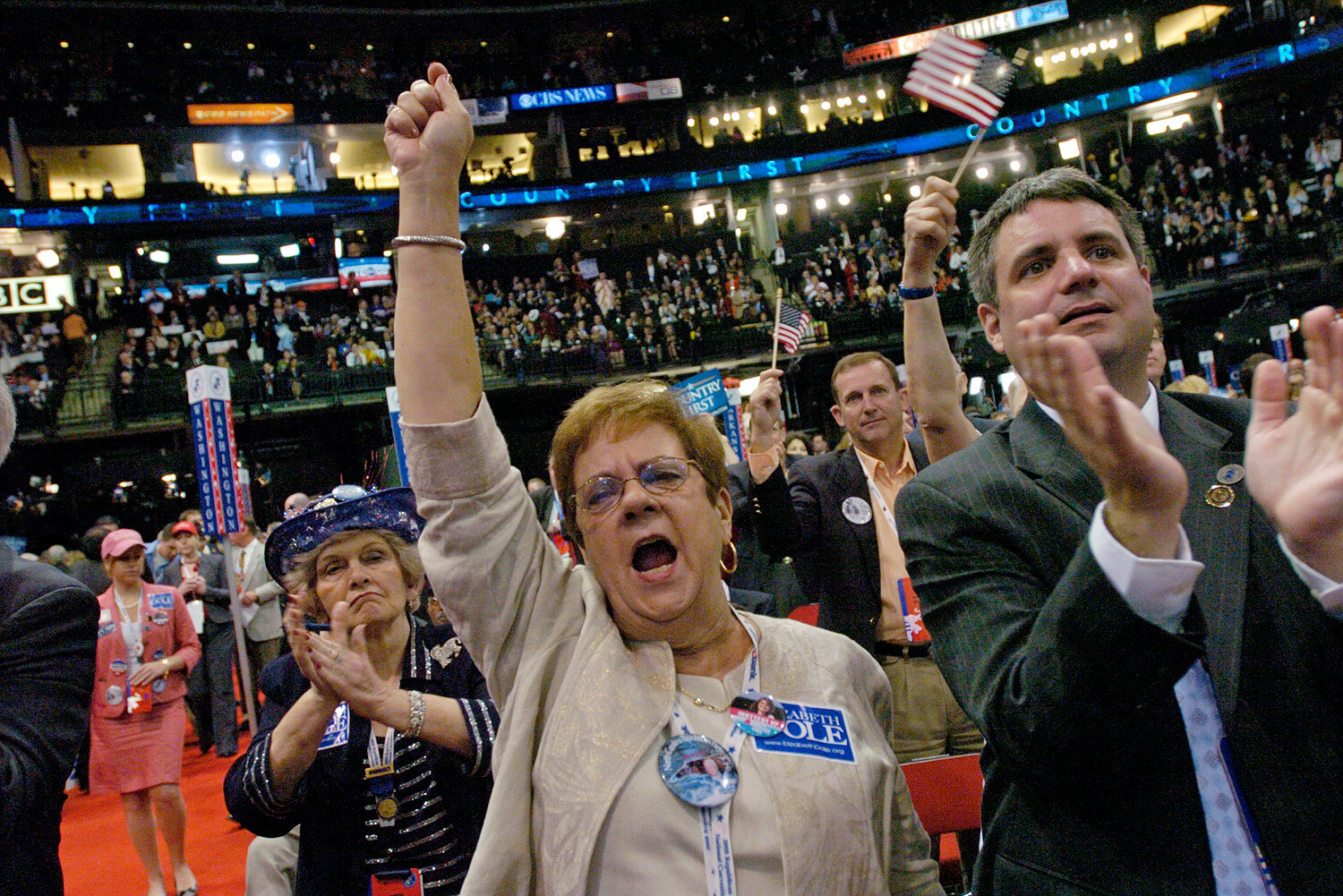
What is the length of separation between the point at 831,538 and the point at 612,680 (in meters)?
1.99

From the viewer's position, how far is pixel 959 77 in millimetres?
3260

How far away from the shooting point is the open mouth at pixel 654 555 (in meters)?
1.62

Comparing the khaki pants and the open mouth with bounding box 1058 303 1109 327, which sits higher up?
the open mouth with bounding box 1058 303 1109 327

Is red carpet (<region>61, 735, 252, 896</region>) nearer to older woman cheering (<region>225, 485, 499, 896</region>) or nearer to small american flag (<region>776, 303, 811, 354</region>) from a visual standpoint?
older woman cheering (<region>225, 485, 499, 896</region>)

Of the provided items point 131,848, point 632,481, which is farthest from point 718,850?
point 131,848

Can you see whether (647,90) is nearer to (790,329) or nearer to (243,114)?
(243,114)

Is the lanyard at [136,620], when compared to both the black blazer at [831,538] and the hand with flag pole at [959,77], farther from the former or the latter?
the hand with flag pole at [959,77]

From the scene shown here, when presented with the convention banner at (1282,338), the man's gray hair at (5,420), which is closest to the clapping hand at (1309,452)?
the man's gray hair at (5,420)

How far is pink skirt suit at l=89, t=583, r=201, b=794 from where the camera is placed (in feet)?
14.9

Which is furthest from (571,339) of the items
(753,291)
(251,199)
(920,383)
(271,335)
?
(920,383)

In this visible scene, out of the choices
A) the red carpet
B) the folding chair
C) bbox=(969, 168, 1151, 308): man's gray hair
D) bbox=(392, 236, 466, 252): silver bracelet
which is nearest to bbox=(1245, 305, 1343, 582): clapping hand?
bbox=(969, 168, 1151, 308): man's gray hair

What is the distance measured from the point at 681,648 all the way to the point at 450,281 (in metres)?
0.79

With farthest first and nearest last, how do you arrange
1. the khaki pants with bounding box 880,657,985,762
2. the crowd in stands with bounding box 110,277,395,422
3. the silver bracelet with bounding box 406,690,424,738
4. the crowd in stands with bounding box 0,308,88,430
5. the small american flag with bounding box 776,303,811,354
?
the crowd in stands with bounding box 110,277,395,422
the crowd in stands with bounding box 0,308,88,430
the small american flag with bounding box 776,303,811,354
the khaki pants with bounding box 880,657,985,762
the silver bracelet with bounding box 406,690,424,738

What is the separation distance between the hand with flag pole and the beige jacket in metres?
2.53
